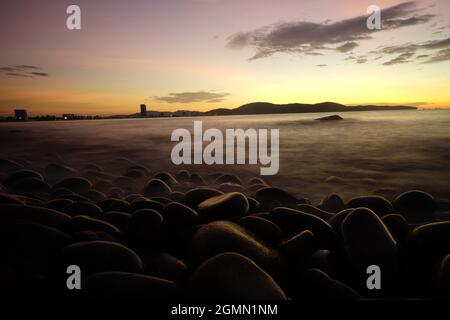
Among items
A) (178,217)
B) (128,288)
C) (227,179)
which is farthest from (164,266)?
(227,179)

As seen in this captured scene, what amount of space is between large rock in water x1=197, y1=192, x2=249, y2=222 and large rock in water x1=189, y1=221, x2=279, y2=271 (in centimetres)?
55

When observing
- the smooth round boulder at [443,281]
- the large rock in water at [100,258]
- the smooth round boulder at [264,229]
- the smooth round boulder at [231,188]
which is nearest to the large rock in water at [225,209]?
the smooth round boulder at [264,229]

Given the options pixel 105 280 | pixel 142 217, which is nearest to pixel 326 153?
pixel 142 217

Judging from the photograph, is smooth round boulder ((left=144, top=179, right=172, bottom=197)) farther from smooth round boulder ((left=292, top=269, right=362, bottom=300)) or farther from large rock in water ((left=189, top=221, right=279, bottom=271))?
smooth round boulder ((left=292, top=269, right=362, bottom=300))

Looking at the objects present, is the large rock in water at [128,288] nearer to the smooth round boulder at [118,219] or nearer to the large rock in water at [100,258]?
the large rock in water at [100,258]

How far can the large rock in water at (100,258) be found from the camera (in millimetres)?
2119

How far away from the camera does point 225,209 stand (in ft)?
10.4

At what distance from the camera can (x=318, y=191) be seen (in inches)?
245

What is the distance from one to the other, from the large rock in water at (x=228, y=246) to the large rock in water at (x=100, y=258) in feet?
1.61

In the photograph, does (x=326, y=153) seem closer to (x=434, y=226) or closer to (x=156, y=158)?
(x=156, y=158)

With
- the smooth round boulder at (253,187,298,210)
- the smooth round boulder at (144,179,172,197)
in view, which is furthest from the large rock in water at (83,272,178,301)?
the smooth round boulder at (144,179,172,197)

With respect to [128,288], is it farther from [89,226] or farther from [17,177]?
[17,177]

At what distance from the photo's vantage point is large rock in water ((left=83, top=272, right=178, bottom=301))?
1.87 m
